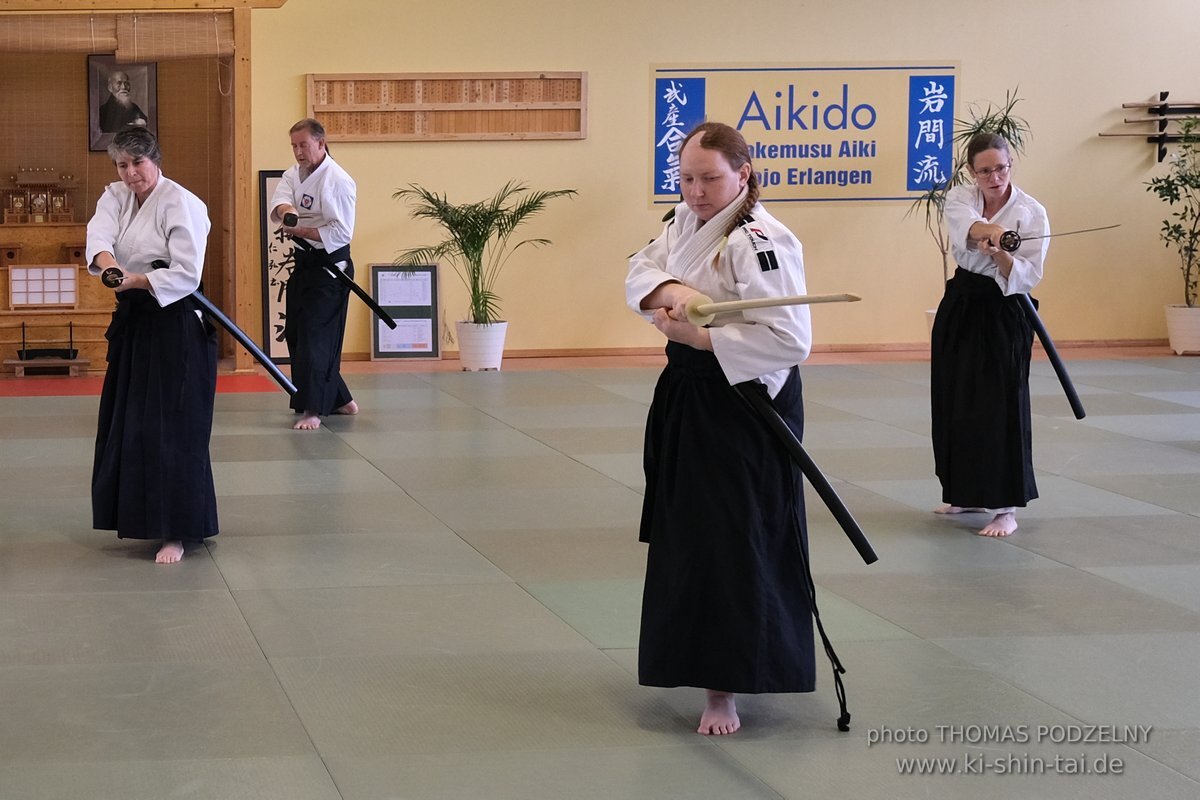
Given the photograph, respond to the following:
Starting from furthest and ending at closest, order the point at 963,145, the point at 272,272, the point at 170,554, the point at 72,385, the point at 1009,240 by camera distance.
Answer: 1. the point at 963,145
2. the point at 272,272
3. the point at 72,385
4. the point at 1009,240
5. the point at 170,554

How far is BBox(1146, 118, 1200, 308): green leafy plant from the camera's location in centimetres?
1080

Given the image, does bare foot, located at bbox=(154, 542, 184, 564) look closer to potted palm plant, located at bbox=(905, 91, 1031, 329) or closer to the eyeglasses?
the eyeglasses

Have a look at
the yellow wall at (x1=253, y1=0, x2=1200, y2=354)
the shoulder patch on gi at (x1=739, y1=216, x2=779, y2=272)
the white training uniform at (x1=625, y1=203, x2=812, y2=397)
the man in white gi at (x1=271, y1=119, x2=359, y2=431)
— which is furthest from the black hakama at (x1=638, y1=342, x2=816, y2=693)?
the yellow wall at (x1=253, y1=0, x2=1200, y2=354)

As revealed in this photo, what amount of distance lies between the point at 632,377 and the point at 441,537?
15.2 ft

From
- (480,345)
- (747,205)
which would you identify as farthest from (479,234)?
(747,205)

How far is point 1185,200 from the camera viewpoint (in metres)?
11.3

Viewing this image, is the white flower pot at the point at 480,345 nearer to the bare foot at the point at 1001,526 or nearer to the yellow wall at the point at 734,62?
the yellow wall at the point at 734,62

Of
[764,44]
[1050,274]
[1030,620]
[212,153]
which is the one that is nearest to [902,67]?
[764,44]

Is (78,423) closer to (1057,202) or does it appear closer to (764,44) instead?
(764,44)

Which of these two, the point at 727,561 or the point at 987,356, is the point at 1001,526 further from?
the point at 727,561

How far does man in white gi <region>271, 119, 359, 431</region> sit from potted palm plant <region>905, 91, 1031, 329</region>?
4.94 meters

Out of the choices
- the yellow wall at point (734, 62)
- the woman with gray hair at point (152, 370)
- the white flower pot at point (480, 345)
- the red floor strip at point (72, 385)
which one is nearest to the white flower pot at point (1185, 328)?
the yellow wall at point (734, 62)

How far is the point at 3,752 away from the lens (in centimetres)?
299

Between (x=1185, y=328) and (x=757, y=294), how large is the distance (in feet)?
29.3
